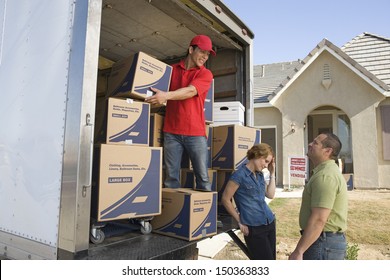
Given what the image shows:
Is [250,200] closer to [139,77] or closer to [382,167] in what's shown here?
[139,77]

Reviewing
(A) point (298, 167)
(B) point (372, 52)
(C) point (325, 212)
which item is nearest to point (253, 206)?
(C) point (325, 212)

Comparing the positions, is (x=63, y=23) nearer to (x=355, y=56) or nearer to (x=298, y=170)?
(x=298, y=170)

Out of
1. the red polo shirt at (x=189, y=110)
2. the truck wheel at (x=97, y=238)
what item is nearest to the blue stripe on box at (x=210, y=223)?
the red polo shirt at (x=189, y=110)

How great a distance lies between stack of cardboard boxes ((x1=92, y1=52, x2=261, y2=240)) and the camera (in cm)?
235

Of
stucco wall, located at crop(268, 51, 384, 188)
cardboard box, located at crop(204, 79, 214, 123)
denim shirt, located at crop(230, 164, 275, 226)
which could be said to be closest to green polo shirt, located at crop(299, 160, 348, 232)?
denim shirt, located at crop(230, 164, 275, 226)

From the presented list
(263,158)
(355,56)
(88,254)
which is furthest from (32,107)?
(355,56)

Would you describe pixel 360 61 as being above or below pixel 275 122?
above

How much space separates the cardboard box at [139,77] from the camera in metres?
2.80

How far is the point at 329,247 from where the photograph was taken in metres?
2.40

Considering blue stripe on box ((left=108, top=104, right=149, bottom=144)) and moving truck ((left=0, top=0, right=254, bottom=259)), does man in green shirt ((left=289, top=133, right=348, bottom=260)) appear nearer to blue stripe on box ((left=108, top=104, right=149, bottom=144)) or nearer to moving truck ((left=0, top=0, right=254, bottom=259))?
moving truck ((left=0, top=0, right=254, bottom=259))

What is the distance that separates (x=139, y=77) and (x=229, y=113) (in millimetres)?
1562

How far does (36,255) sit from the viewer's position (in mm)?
2107

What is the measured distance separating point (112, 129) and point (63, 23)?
2.69 feet

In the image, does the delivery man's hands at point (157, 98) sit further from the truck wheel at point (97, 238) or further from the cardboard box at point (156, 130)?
the truck wheel at point (97, 238)
